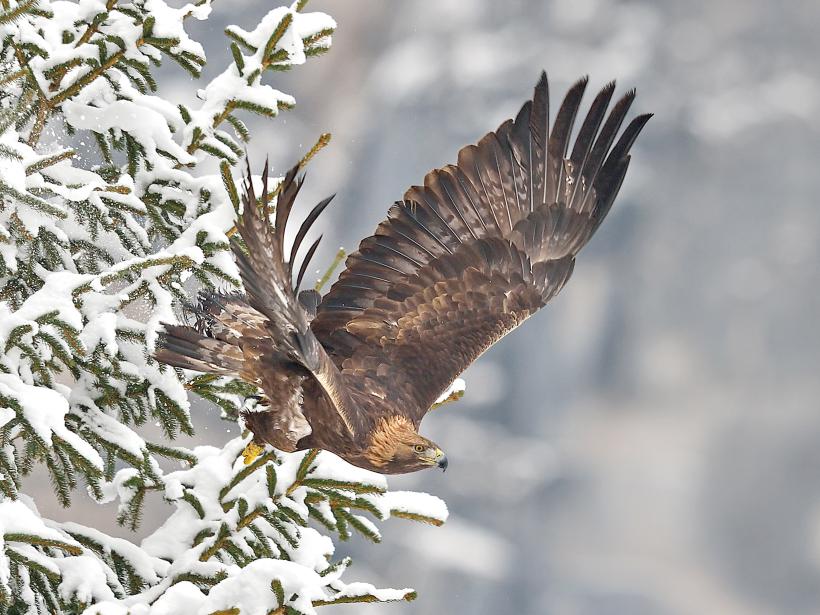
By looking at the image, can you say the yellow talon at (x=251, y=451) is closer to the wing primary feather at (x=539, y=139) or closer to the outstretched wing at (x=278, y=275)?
the outstretched wing at (x=278, y=275)

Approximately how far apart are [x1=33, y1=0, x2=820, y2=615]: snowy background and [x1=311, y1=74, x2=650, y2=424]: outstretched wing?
39.2 meters

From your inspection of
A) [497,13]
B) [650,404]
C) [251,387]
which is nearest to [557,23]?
[497,13]

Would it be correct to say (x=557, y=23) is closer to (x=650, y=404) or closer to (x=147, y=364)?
(x=650, y=404)

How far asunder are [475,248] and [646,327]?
166ft

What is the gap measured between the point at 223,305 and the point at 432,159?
50.1 m

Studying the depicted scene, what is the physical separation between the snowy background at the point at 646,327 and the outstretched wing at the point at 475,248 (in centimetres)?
3916

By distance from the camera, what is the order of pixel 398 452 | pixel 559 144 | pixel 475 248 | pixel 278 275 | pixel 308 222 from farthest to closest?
pixel 559 144
pixel 475 248
pixel 398 452
pixel 278 275
pixel 308 222

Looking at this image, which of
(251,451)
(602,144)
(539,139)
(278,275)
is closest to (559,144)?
(539,139)

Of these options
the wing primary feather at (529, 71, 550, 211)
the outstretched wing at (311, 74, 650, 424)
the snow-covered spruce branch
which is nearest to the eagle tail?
the snow-covered spruce branch

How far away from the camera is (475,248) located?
518 cm

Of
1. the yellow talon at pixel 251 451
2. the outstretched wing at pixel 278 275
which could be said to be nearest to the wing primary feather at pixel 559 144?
the yellow talon at pixel 251 451

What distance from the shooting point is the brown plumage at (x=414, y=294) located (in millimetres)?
3713

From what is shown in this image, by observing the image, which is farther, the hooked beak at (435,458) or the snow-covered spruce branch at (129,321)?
the snow-covered spruce branch at (129,321)

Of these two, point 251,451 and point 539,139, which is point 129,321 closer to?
point 251,451
